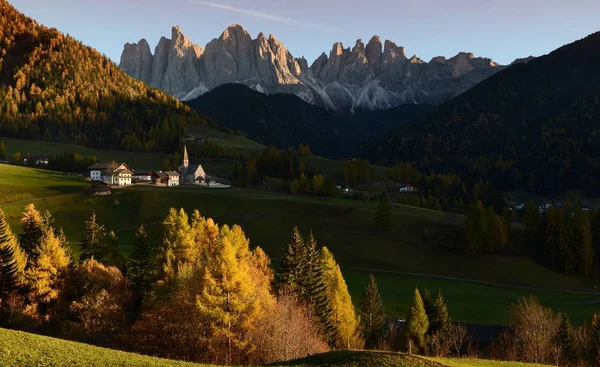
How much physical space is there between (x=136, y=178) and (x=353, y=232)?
80.8 metres

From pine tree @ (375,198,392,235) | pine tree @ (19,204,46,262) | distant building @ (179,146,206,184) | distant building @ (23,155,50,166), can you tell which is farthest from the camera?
distant building @ (23,155,50,166)

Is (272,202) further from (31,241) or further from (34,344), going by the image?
(34,344)

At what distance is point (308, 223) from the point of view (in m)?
112

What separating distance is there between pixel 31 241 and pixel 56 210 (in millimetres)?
59967

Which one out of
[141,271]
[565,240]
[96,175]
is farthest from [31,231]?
[96,175]

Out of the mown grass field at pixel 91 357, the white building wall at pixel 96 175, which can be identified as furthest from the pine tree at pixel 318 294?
the white building wall at pixel 96 175

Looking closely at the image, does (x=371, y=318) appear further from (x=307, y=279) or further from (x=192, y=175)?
(x=192, y=175)

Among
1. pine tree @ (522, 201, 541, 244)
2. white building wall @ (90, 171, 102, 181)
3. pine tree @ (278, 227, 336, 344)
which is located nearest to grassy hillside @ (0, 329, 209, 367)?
pine tree @ (278, 227, 336, 344)

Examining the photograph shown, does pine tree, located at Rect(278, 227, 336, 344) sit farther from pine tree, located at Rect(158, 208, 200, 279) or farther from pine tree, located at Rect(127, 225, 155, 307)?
pine tree, located at Rect(127, 225, 155, 307)

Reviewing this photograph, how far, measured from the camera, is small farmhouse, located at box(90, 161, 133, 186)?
142663mm

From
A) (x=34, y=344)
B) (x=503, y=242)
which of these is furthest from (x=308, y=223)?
(x=34, y=344)

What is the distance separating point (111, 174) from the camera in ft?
472

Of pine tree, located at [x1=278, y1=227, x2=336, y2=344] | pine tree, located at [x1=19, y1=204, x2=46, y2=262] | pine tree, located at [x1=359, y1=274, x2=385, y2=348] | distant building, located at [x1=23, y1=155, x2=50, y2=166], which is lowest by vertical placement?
pine tree, located at [x1=359, y1=274, x2=385, y2=348]

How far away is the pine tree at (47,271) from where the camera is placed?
48.9 m
